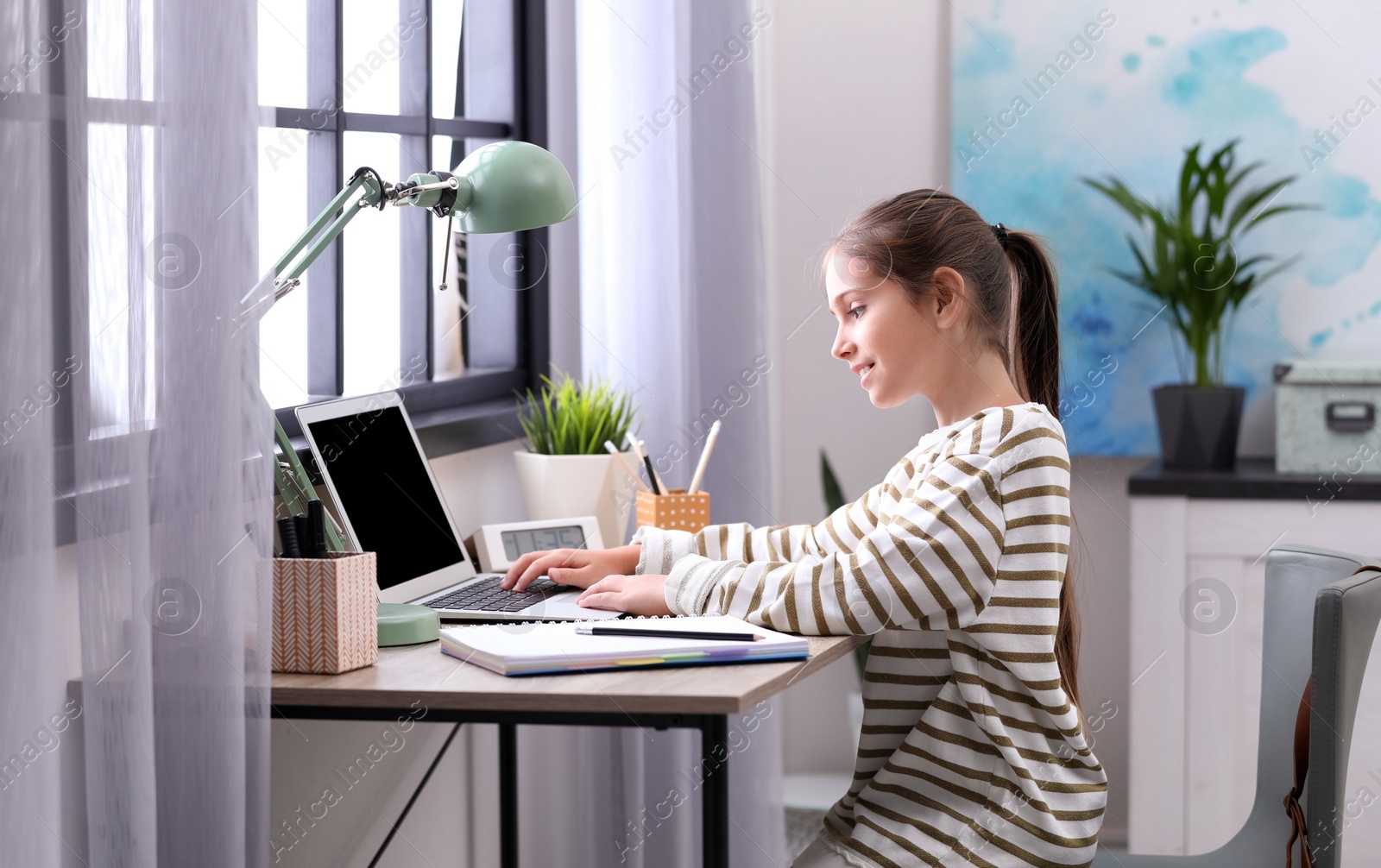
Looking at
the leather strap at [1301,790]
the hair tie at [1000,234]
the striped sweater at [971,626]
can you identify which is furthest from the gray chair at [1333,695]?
the hair tie at [1000,234]

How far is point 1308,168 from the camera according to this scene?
2.71 m

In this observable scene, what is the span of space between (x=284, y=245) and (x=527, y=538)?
545mm

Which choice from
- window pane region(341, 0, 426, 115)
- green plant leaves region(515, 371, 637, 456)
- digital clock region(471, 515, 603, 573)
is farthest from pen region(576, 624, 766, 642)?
window pane region(341, 0, 426, 115)

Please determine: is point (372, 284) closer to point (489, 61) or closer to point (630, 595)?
point (489, 61)

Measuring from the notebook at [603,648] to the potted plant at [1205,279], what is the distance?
5.41 feet

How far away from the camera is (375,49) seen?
201cm

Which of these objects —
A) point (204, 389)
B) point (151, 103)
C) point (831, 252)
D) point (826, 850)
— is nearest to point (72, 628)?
point (204, 389)

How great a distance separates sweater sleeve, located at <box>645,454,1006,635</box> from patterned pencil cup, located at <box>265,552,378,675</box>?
34 cm

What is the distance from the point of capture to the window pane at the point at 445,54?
2209 mm

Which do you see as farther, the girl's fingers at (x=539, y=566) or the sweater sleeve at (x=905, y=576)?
the girl's fingers at (x=539, y=566)

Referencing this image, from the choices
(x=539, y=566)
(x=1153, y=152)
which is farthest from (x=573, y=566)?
(x=1153, y=152)

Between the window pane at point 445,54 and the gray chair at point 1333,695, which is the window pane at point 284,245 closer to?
the window pane at point 445,54

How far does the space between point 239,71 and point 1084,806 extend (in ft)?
3.30

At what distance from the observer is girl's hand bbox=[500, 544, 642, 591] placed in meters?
1.52
